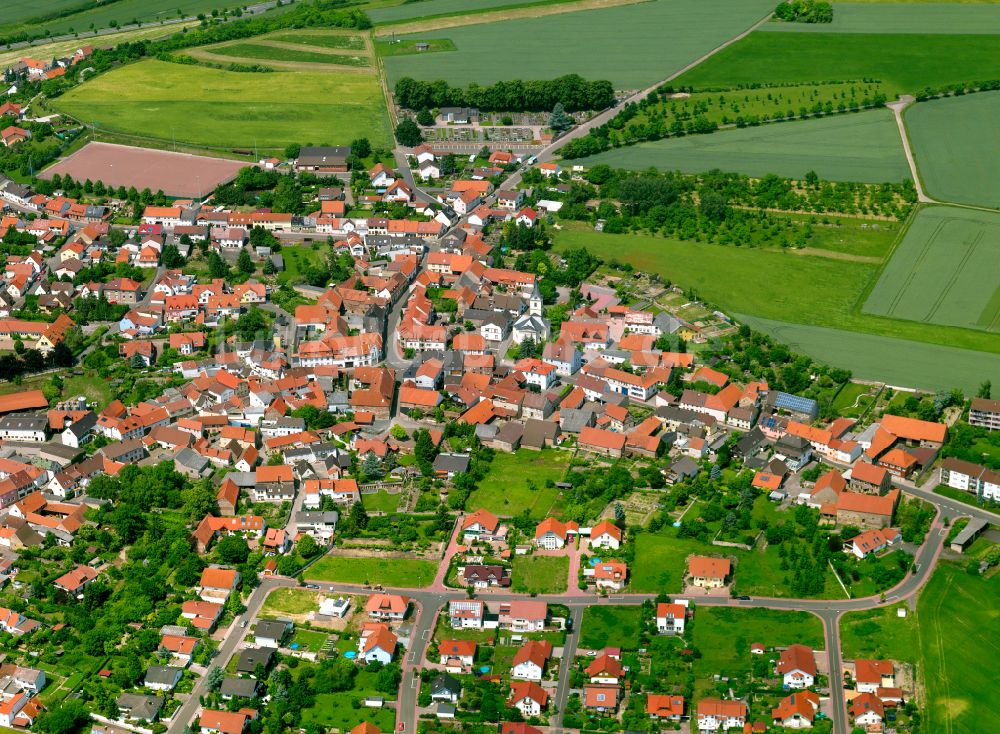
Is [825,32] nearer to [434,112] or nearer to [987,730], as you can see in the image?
[434,112]

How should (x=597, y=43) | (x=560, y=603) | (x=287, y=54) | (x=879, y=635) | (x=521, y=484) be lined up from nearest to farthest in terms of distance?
(x=879, y=635), (x=560, y=603), (x=521, y=484), (x=287, y=54), (x=597, y=43)

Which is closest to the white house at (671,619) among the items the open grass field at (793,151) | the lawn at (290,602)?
the lawn at (290,602)

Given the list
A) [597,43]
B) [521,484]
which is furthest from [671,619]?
[597,43]

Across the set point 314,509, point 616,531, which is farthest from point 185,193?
point 616,531

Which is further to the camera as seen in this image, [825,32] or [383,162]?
[825,32]

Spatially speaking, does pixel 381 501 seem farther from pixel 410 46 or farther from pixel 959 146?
pixel 410 46

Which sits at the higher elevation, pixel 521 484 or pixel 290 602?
pixel 290 602

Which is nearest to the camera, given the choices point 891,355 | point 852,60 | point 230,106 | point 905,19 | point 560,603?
point 560,603

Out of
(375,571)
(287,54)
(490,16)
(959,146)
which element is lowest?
(959,146)
